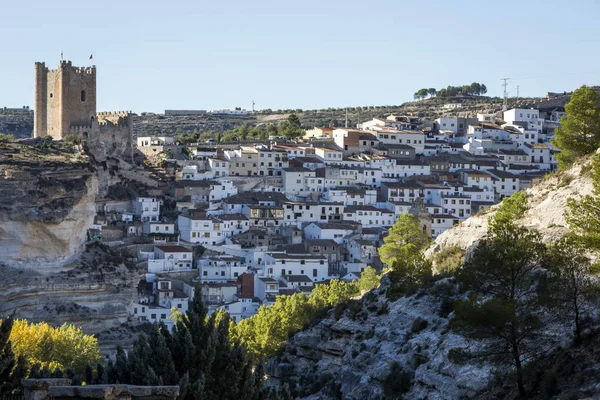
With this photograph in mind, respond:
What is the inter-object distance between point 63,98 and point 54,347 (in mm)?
41201

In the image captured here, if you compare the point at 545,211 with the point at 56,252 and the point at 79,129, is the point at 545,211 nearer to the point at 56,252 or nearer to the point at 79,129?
the point at 56,252

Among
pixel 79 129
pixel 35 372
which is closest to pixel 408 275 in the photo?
pixel 35 372

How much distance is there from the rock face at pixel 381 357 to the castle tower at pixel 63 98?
154ft

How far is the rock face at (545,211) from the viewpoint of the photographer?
3641cm

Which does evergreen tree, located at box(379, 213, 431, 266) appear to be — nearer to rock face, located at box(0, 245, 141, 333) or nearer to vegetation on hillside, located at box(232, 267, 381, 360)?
vegetation on hillside, located at box(232, 267, 381, 360)

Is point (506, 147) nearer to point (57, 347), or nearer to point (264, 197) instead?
point (264, 197)

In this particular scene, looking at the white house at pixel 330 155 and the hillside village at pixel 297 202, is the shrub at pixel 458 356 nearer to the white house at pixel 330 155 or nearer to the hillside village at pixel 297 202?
the hillside village at pixel 297 202

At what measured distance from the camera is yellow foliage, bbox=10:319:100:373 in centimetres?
4452

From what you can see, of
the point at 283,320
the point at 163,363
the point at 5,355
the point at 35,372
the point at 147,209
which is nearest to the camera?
the point at 163,363

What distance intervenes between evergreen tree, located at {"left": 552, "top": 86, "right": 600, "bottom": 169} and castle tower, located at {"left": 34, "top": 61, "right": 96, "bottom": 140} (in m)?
47.9

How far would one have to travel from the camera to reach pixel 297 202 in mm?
78750

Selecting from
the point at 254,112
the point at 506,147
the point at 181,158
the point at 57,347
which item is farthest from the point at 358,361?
the point at 254,112

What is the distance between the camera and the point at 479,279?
92.6 ft

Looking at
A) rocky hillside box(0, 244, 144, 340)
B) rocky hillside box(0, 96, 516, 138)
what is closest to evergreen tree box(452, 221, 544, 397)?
rocky hillside box(0, 244, 144, 340)
